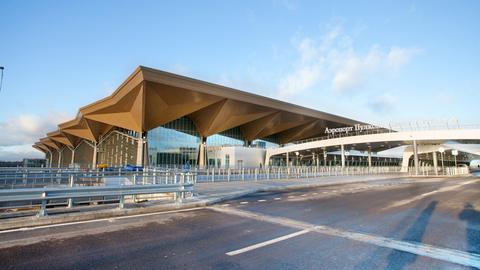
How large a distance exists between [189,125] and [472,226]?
167ft

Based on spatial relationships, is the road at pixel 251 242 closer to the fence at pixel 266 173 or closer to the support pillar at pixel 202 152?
the fence at pixel 266 173

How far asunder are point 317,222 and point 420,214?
404cm

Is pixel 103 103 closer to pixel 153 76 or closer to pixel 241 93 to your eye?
pixel 153 76

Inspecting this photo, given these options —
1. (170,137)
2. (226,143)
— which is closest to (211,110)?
(170,137)

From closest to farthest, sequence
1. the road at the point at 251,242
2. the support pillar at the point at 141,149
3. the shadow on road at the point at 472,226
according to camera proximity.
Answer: the road at the point at 251,242, the shadow on road at the point at 472,226, the support pillar at the point at 141,149

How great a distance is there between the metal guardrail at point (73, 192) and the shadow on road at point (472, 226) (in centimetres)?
847

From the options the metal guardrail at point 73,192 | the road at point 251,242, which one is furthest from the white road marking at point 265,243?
the metal guardrail at point 73,192

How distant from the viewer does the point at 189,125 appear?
5503 centimetres

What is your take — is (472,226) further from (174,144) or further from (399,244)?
(174,144)

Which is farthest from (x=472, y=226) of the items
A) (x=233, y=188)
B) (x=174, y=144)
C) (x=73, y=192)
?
(x=174, y=144)

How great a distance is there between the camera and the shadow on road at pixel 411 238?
174 inches

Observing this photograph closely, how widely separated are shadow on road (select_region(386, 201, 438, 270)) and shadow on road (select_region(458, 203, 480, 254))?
84 cm

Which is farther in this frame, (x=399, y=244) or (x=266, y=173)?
(x=266, y=173)

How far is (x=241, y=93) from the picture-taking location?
46.8 m
